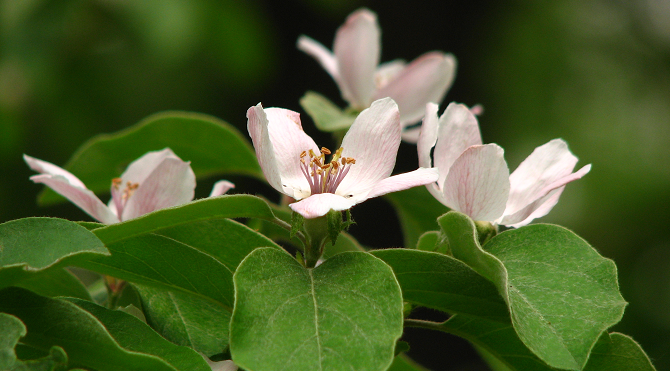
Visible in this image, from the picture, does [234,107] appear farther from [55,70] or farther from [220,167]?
[220,167]

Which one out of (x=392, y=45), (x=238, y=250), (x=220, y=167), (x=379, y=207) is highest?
(x=238, y=250)

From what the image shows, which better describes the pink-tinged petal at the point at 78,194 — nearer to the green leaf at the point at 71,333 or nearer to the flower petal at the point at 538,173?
the green leaf at the point at 71,333

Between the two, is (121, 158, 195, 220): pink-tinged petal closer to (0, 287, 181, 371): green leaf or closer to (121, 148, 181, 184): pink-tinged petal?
(121, 148, 181, 184): pink-tinged petal

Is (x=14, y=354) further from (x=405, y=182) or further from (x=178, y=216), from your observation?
(x=405, y=182)

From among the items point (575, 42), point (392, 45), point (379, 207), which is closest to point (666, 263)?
point (575, 42)

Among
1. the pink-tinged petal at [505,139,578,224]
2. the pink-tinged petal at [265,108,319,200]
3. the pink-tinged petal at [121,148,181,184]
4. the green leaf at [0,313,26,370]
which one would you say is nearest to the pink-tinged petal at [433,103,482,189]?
the pink-tinged petal at [505,139,578,224]

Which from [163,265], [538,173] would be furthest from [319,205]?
[538,173]

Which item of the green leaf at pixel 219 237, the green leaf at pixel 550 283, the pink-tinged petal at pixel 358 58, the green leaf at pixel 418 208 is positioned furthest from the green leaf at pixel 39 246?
the pink-tinged petal at pixel 358 58
